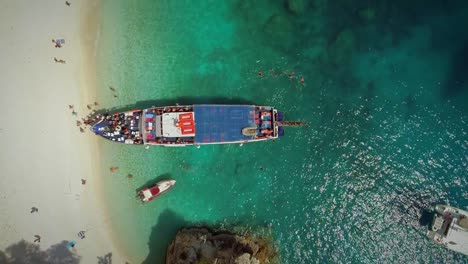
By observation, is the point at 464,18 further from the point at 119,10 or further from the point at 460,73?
the point at 119,10

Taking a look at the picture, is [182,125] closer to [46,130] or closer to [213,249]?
[213,249]

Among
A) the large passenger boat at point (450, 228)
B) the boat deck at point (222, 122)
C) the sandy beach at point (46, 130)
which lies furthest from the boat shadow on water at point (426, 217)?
the sandy beach at point (46, 130)

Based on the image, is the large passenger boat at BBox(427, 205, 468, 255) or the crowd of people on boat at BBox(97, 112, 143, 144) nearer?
the crowd of people on boat at BBox(97, 112, 143, 144)

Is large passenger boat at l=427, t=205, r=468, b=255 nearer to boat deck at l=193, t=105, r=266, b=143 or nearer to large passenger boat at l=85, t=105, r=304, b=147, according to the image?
large passenger boat at l=85, t=105, r=304, b=147

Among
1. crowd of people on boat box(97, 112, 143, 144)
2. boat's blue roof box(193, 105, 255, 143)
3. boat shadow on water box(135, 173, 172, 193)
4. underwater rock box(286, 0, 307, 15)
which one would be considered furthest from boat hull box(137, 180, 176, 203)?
underwater rock box(286, 0, 307, 15)

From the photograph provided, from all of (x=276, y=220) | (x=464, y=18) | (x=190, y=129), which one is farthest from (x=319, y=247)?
(x=464, y=18)

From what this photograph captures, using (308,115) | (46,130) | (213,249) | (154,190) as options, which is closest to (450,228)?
(308,115)
